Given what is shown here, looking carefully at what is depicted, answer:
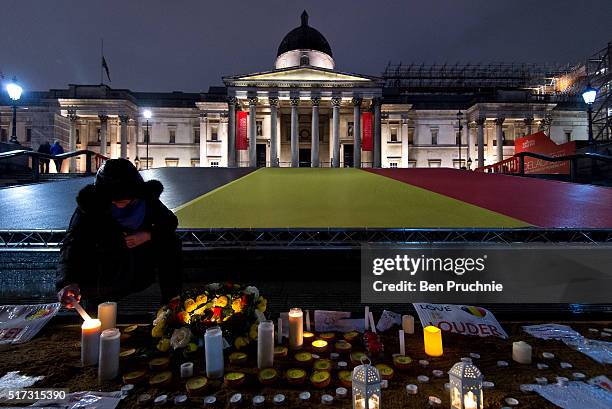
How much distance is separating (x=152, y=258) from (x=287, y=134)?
1576 inches

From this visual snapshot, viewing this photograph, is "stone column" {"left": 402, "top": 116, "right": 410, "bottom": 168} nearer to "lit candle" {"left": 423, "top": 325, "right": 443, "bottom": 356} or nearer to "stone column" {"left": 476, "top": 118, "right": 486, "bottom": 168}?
"stone column" {"left": 476, "top": 118, "right": 486, "bottom": 168}

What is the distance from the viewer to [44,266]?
3756 millimetres

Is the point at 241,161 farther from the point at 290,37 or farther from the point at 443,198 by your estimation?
the point at 443,198

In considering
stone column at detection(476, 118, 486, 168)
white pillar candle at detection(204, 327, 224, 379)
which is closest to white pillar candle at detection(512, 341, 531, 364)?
white pillar candle at detection(204, 327, 224, 379)

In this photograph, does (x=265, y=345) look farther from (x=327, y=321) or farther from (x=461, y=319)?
(x=461, y=319)

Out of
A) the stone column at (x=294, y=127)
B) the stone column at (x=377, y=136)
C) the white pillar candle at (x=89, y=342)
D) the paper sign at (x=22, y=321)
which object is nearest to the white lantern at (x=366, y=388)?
the white pillar candle at (x=89, y=342)

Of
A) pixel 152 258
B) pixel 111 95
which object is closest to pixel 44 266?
pixel 152 258

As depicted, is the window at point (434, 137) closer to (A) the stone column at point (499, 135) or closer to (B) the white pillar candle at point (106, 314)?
(A) the stone column at point (499, 135)

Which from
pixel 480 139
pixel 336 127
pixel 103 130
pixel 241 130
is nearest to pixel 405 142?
pixel 480 139

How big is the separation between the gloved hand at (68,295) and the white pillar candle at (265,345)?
147cm

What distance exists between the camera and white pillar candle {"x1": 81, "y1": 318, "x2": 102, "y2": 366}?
2.35 m

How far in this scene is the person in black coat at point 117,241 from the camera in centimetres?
256

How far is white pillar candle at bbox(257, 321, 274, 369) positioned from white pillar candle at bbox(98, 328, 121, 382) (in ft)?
3.28

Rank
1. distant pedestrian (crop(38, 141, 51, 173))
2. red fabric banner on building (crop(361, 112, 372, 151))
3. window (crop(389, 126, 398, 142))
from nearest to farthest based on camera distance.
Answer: distant pedestrian (crop(38, 141, 51, 173))
red fabric banner on building (crop(361, 112, 372, 151))
window (crop(389, 126, 398, 142))
